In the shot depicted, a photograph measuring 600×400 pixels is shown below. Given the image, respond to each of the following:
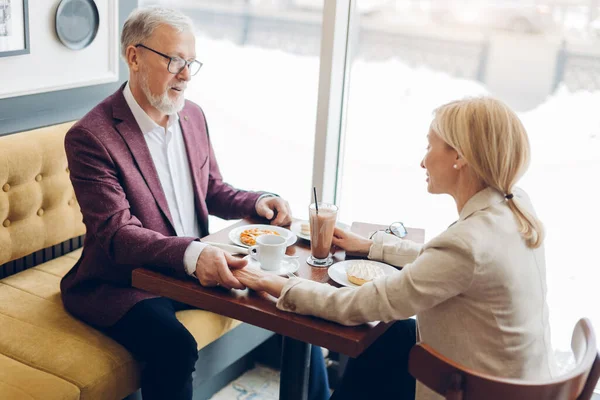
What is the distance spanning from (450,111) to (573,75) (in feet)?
3.09

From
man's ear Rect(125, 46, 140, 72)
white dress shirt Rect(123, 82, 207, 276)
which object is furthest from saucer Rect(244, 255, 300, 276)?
man's ear Rect(125, 46, 140, 72)

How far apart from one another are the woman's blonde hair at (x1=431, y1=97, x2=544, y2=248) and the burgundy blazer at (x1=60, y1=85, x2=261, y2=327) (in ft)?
2.78

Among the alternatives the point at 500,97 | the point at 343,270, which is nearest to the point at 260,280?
the point at 343,270

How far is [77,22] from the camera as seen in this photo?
280 centimetres

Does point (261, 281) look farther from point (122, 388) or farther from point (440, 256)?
point (122, 388)

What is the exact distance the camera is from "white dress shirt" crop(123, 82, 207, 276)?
231 cm

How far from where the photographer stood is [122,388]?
2092 millimetres

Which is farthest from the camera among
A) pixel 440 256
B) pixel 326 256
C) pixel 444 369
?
pixel 326 256

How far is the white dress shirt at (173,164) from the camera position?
231 cm

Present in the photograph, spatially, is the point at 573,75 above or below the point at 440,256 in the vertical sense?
above

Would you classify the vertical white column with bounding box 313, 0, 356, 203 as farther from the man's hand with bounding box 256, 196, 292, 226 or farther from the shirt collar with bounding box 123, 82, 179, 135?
the shirt collar with bounding box 123, 82, 179, 135

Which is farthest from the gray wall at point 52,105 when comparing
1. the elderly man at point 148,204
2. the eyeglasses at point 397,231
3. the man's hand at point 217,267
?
the eyeglasses at point 397,231

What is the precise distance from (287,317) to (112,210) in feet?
2.31

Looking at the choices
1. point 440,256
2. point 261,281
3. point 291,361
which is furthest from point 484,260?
point 291,361
